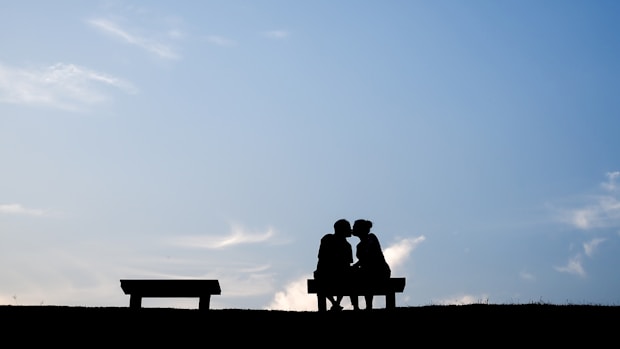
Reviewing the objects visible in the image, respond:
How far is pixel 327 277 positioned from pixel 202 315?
3.53 meters

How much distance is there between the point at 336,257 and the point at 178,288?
11.9 ft

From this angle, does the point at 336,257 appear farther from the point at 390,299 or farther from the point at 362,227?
the point at 390,299

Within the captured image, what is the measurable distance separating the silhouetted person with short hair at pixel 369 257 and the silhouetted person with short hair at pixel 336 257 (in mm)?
233

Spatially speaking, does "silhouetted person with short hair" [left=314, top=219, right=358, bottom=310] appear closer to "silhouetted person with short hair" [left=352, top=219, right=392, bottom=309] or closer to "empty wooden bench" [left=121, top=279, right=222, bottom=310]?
"silhouetted person with short hair" [left=352, top=219, right=392, bottom=309]

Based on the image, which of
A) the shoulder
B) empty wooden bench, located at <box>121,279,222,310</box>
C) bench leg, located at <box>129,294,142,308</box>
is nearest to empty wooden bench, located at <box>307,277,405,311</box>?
the shoulder

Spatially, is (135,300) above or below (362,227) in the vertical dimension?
below

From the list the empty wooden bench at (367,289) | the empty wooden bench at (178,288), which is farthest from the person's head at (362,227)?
the empty wooden bench at (178,288)

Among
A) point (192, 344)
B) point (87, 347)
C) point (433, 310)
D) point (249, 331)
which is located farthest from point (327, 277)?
point (87, 347)

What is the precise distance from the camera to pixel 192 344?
39.6 ft

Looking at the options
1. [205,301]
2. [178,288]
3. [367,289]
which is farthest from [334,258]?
[178,288]

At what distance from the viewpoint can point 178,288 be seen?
16.9 metres

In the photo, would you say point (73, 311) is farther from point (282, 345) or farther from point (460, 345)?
point (460, 345)

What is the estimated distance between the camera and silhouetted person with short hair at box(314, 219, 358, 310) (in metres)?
16.9

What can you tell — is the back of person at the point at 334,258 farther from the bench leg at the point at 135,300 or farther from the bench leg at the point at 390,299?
the bench leg at the point at 135,300
